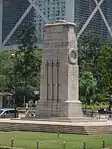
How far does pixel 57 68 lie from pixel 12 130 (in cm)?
731

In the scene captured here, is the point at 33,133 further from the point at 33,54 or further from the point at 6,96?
the point at 33,54

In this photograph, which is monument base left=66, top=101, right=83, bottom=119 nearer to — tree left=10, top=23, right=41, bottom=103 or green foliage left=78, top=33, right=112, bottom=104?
green foliage left=78, top=33, right=112, bottom=104

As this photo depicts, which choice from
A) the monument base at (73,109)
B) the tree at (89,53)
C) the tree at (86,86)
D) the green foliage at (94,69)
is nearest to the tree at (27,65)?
the tree at (86,86)

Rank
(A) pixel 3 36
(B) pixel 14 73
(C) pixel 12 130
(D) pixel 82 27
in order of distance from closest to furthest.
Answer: (C) pixel 12 130
(B) pixel 14 73
(D) pixel 82 27
(A) pixel 3 36

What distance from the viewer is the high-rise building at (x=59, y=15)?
17050 centimetres

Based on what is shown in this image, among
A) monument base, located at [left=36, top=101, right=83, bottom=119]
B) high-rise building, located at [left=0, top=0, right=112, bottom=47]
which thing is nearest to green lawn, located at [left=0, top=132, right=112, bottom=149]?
monument base, located at [left=36, top=101, right=83, bottom=119]

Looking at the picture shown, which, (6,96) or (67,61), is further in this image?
(6,96)

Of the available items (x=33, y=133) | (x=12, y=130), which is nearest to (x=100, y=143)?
(x=33, y=133)

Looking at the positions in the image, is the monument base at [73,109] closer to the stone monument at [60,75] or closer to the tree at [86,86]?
the stone monument at [60,75]

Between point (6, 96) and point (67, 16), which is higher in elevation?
point (67, 16)

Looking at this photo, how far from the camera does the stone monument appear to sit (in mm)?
43000

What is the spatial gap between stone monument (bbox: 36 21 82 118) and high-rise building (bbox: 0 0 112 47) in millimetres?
121273

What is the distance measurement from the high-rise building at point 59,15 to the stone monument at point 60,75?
398ft

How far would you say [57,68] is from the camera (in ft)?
143
